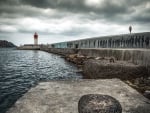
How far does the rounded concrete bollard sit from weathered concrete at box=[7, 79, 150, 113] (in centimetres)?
62

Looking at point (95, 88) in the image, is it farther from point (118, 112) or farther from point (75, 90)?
point (118, 112)

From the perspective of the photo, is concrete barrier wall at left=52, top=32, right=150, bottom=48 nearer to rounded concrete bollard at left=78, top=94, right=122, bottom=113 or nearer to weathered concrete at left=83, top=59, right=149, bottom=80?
weathered concrete at left=83, top=59, right=149, bottom=80

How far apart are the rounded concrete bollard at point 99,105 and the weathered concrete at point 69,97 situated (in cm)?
62

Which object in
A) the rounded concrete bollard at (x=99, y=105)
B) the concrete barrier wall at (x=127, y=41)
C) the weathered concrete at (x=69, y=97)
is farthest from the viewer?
the concrete barrier wall at (x=127, y=41)

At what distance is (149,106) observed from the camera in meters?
3.92

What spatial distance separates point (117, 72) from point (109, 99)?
5163 millimetres

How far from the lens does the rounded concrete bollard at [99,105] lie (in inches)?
116

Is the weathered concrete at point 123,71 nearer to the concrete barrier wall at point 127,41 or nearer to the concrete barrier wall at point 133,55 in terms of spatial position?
the concrete barrier wall at point 133,55

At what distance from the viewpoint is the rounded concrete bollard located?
2945 millimetres

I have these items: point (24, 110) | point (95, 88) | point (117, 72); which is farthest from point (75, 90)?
point (117, 72)

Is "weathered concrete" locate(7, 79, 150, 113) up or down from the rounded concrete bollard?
down

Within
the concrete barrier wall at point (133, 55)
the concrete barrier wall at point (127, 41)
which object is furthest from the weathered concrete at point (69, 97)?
the concrete barrier wall at point (127, 41)

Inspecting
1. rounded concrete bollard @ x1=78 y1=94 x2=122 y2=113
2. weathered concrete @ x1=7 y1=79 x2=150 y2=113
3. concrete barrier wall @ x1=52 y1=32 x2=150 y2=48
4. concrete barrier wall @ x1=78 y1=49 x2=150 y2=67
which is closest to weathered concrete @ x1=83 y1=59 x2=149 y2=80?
concrete barrier wall @ x1=78 y1=49 x2=150 y2=67

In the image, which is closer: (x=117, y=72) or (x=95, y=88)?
(x=95, y=88)
